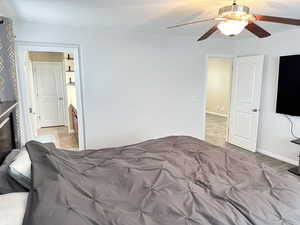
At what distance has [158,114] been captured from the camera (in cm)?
429

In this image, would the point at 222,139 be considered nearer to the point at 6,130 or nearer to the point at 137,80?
the point at 137,80

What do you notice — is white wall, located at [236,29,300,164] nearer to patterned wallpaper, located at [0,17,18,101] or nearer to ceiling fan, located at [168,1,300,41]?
ceiling fan, located at [168,1,300,41]

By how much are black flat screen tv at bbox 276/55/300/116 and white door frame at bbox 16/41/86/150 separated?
356 cm

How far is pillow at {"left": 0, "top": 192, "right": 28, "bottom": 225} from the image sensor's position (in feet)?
3.40

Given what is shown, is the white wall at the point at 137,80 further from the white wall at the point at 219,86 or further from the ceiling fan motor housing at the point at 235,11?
the white wall at the point at 219,86

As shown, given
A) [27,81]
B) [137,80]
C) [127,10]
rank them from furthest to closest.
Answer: [137,80] → [27,81] → [127,10]

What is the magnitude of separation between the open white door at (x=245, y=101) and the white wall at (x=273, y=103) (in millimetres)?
139

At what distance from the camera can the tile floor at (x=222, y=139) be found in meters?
3.75

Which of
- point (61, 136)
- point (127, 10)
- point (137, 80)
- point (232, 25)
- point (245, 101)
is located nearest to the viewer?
point (232, 25)

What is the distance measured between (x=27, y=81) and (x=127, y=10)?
2.04 metres

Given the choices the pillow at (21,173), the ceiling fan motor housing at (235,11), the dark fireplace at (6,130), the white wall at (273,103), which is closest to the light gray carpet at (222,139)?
the white wall at (273,103)

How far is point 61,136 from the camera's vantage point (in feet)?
18.0

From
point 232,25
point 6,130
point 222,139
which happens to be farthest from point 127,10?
point 222,139

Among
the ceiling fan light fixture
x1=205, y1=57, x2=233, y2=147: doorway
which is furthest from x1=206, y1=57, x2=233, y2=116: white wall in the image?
the ceiling fan light fixture
